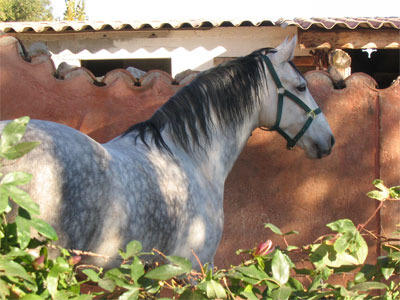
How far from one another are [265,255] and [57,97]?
109 inches

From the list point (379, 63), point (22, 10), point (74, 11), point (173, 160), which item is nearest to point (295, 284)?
point (173, 160)

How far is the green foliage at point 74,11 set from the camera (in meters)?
16.9

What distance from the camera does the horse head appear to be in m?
2.96

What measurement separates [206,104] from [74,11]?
1636 cm

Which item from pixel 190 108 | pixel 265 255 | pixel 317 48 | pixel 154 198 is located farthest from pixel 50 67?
pixel 317 48

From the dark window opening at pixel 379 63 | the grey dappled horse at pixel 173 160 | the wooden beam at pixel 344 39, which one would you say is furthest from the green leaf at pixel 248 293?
the dark window opening at pixel 379 63

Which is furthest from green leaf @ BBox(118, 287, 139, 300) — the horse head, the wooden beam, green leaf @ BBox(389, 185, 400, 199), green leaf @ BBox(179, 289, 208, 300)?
the wooden beam

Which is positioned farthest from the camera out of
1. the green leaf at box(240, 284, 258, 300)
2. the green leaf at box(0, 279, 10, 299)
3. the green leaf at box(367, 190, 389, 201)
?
the green leaf at box(367, 190, 389, 201)

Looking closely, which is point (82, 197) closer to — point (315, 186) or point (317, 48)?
point (315, 186)

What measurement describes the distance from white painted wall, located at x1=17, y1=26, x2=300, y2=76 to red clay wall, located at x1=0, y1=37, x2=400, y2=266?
4086mm

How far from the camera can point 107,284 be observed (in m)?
1.21

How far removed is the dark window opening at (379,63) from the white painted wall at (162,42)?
2.31 meters

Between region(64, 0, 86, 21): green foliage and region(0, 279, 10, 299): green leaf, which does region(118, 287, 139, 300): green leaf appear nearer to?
region(0, 279, 10, 299): green leaf

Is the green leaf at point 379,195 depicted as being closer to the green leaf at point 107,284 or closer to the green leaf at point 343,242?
the green leaf at point 343,242
